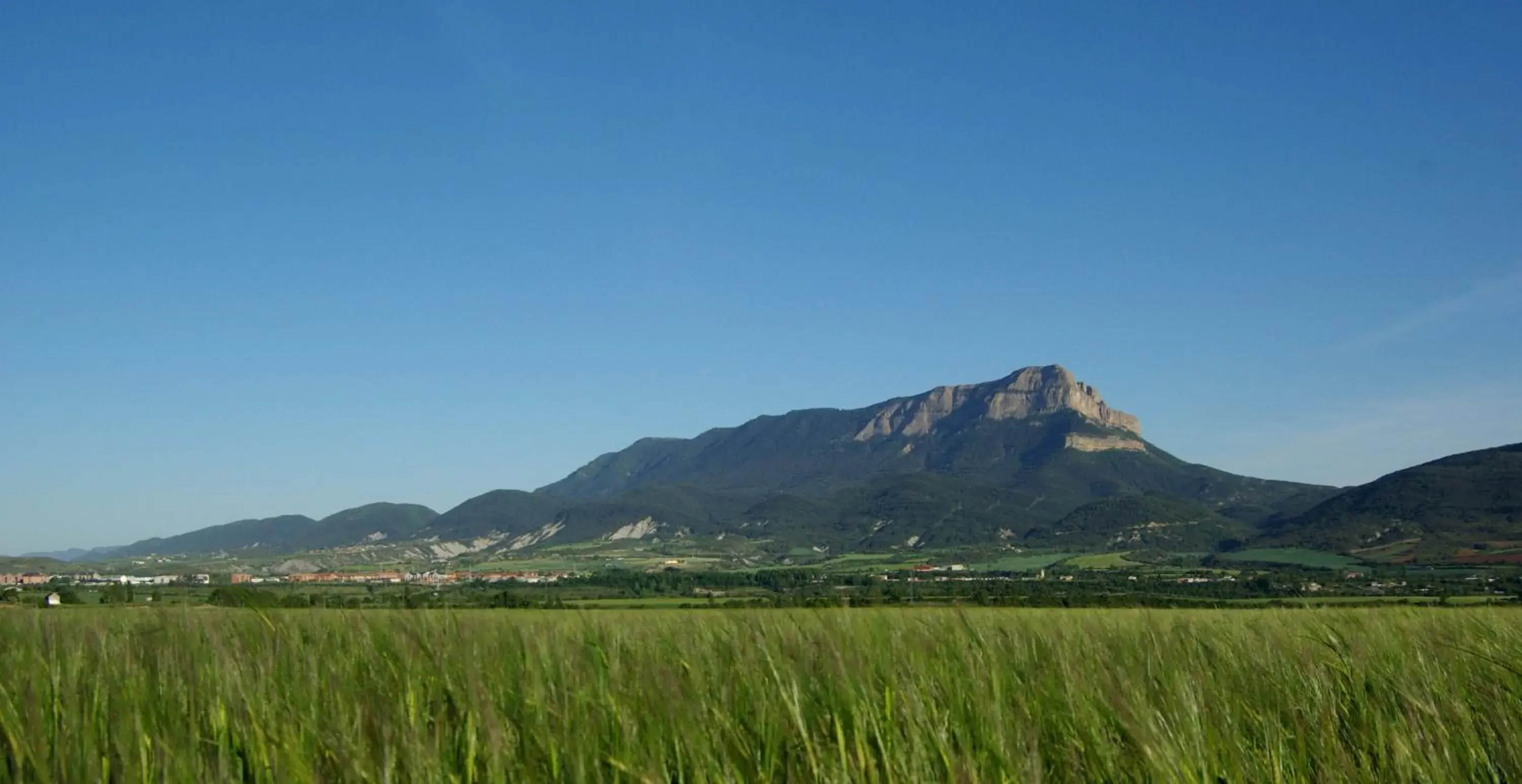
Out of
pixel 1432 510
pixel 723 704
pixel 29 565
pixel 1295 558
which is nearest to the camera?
pixel 723 704

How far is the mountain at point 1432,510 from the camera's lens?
158 meters

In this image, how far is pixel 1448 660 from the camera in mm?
6238

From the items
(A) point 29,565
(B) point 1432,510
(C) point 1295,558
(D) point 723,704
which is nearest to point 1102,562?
(C) point 1295,558

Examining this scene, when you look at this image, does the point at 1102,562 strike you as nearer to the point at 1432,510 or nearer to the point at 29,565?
the point at 1432,510

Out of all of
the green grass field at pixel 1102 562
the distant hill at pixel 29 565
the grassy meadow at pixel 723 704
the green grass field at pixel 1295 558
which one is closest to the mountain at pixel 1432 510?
the green grass field at pixel 1295 558

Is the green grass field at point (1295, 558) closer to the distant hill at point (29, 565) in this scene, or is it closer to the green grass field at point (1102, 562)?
the green grass field at point (1102, 562)

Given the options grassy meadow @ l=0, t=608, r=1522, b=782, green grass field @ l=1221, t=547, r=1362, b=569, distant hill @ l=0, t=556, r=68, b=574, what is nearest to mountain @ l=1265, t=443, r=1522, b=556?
green grass field @ l=1221, t=547, r=1362, b=569

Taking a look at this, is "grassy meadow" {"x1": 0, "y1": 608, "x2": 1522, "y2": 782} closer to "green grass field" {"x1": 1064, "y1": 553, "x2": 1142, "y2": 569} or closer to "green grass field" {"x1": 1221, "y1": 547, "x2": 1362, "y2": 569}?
"green grass field" {"x1": 1221, "y1": 547, "x2": 1362, "y2": 569}

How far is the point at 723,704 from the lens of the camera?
3.80m

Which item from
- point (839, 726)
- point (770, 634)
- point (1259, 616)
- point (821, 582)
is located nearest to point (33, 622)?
point (770, 634)

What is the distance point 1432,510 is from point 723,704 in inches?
7606

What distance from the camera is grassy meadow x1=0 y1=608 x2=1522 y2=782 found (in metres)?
2.86

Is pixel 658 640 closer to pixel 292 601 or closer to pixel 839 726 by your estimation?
pixel 292 601

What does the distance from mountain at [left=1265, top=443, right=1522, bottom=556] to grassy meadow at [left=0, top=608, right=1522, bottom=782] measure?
534 feet
